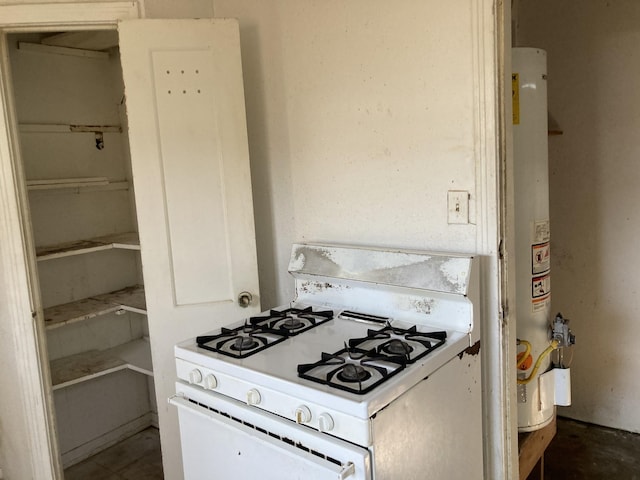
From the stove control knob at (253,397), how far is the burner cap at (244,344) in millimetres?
186

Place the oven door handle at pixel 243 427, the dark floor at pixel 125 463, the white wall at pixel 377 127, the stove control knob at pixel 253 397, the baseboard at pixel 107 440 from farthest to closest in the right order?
1. the baseboard at pixel 107 440
2. the dark floor at pixel 125 463
3. the white wall at pixel 377 127
4. the stove control knob at pixel 253 397
5. the oven door handle at pixel 243 427

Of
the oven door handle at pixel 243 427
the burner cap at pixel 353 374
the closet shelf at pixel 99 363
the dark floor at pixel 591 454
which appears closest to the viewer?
the oven door handle at pixel 243 427

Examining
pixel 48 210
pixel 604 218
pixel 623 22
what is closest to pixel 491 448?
pixel 604 218

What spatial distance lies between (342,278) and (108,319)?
1784mm

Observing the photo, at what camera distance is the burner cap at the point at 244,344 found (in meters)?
1.72

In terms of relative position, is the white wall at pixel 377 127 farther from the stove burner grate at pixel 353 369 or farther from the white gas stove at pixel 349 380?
the stove burner grate at pixel 353 369

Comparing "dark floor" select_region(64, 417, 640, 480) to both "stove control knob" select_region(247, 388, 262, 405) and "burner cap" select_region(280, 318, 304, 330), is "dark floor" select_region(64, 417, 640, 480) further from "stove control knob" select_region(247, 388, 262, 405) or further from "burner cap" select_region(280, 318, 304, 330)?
"stove control knob" select_region(247, 388, 262, 405)

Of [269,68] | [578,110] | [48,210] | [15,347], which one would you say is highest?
[269,68]

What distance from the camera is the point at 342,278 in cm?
200

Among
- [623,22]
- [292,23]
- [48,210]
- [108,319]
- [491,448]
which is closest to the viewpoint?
[491,448]

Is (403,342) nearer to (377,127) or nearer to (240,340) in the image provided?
(240,340)

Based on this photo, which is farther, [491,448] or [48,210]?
[48,210]

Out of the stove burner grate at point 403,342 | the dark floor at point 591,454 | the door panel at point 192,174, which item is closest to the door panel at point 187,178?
the door panel at point 192,174

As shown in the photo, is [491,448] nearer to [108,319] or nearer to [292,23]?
[292,23]
